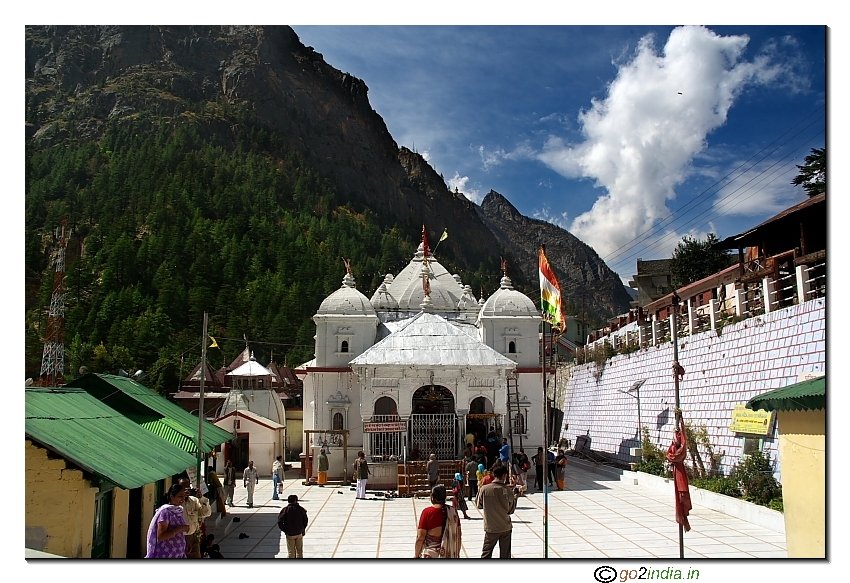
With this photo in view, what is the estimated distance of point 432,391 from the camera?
21.5 m

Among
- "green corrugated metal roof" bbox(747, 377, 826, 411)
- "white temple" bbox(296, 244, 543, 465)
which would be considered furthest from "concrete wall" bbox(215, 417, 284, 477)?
"green corrugated metal roof" bbox(747, 377, 826, 411)

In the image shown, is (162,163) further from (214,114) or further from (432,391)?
(432,391)

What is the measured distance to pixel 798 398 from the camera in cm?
812

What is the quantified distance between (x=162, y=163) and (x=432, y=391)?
55867 mm

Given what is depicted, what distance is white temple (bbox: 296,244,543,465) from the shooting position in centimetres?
1958

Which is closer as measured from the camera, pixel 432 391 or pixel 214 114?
pixel 432 391

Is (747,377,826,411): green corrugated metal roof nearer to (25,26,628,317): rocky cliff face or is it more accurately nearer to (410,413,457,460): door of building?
(410,413,457,460): door of building

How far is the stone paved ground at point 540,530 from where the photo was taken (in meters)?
10.4

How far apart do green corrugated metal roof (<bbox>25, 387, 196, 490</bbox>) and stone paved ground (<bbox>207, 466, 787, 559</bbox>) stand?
7.13ft

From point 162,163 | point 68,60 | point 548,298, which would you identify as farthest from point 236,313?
point 548,298

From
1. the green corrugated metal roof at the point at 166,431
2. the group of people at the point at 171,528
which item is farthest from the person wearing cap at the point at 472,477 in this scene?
the group of people at the point at 171,528

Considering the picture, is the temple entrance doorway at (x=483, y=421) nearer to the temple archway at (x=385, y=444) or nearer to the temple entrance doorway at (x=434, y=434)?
the temple entrance doorway at (x=434, y=434)

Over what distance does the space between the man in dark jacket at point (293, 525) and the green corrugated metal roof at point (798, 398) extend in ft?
19.9
